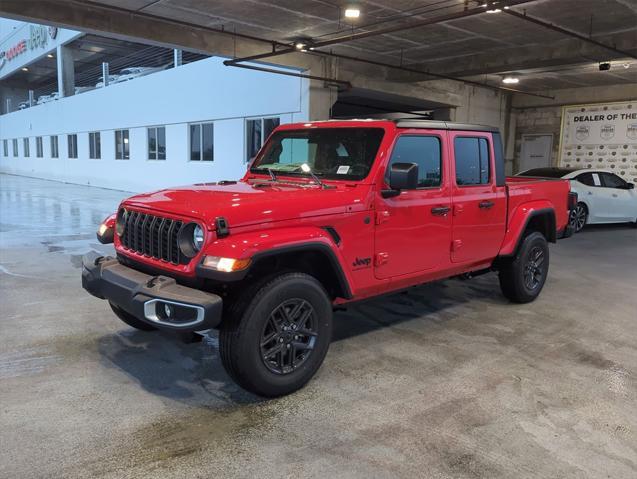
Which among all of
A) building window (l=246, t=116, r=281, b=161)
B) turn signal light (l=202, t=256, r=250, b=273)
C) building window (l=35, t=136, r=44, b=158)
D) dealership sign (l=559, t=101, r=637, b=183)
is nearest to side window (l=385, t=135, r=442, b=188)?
turn signal light (l=202, t=256, r=250, b=273)

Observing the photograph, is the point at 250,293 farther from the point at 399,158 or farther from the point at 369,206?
the point at 399,158

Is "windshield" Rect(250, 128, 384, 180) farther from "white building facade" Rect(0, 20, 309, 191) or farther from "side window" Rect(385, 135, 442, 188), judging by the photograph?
"white building facade" Rect(0, 20, 309, 191)

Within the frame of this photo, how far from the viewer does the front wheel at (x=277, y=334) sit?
317 centimetres

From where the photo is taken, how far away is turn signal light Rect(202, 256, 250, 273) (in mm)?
3005

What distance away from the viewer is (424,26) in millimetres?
9766

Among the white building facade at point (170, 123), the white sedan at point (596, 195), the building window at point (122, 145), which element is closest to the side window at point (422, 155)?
the white sedan at point (596, 195)

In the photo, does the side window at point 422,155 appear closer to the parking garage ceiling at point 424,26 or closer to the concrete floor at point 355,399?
the concrete floor at point 355,399

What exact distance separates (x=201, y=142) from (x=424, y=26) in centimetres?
849

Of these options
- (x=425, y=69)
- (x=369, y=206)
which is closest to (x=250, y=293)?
(x=369, y=206)

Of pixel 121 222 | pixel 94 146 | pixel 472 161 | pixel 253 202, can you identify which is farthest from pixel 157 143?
pixel 253 202

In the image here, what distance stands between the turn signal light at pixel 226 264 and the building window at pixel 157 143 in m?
15.6

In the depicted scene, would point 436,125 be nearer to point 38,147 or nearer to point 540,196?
point 540,196

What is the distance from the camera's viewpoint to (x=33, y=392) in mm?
3453

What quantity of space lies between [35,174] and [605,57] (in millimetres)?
32008
